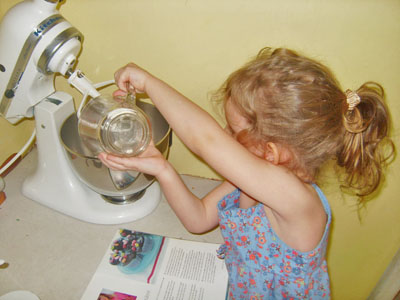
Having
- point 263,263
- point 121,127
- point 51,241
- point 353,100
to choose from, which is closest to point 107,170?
point 121,127

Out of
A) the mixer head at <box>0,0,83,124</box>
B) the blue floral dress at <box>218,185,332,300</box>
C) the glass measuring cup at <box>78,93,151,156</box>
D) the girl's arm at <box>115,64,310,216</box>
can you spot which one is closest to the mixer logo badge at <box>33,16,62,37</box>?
the mixer head at <box>0,0,83,124</box>

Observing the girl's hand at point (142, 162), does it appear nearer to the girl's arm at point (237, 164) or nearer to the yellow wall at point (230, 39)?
the girl's arm at point (237, 164)

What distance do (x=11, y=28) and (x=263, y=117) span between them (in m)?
0.46

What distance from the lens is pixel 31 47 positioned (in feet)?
1.80

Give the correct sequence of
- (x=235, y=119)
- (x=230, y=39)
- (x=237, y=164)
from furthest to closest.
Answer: (x=230, y=39)
(x=235, y=119)
(x=237, y=164)

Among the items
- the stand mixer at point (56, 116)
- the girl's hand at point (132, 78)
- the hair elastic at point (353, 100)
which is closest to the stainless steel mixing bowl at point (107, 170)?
the stand mixer at point (56, 116)

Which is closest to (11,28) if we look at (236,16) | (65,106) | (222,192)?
(65,106)

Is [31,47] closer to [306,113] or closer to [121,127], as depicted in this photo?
[121,127]

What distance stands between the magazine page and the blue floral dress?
44 millimetres

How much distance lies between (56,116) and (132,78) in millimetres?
177

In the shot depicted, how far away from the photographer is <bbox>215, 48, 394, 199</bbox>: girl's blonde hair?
50 centimetres

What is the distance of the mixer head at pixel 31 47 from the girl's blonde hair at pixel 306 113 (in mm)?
322

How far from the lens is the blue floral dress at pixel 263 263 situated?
590mm

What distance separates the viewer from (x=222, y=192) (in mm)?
729
